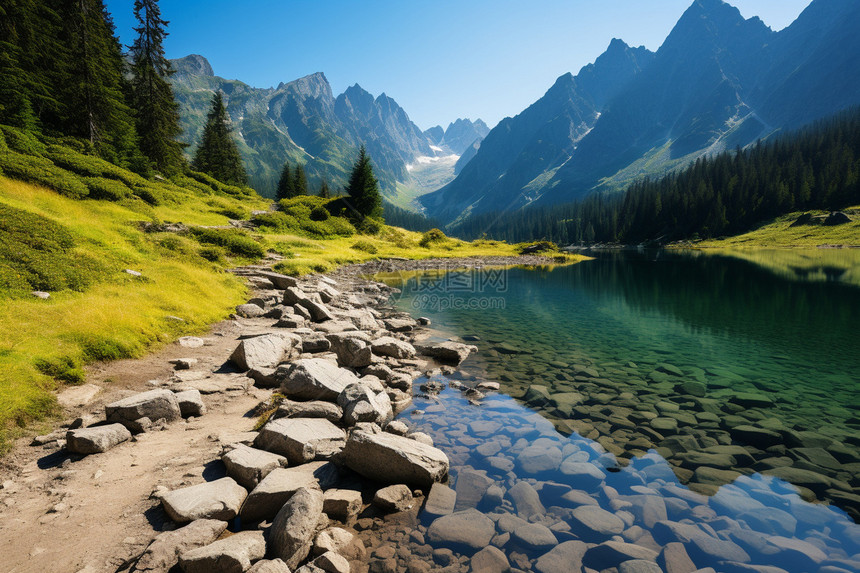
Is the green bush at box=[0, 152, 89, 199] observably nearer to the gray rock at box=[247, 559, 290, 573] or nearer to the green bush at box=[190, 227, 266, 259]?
the green bush at box=[190, 227, 266, 259]

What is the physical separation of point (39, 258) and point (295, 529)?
14.1m

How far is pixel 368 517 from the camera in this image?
6.28 meters

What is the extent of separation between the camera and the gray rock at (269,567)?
429 cm

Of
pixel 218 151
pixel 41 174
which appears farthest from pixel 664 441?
pixel 218 151

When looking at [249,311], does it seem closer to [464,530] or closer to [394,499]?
[394,499]

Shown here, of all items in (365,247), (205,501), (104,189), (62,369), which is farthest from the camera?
(365,247)

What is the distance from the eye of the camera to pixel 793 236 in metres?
106

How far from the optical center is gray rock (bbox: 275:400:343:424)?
8406 mm

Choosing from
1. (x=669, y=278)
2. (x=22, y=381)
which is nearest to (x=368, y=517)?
(x=22, y=381)

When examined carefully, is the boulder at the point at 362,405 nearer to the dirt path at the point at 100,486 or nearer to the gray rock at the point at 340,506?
the dirt path at the point at 100,486

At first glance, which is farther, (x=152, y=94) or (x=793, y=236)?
(x=793, y=236)

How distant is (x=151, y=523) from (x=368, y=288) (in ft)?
94.3

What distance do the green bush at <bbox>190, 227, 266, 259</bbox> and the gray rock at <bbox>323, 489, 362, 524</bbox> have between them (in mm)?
29077

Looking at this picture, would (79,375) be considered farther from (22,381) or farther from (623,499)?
(623,499)
